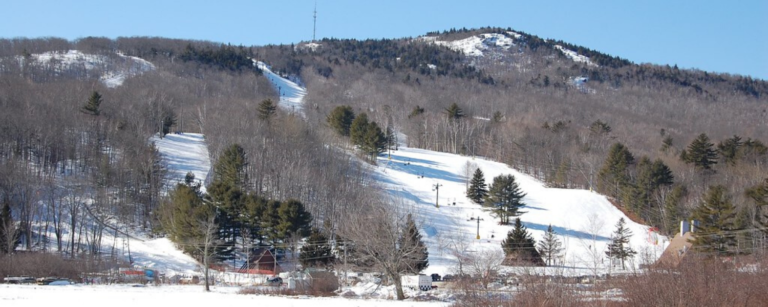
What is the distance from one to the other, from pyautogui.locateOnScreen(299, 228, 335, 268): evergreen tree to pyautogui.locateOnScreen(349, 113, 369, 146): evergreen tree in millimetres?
37897

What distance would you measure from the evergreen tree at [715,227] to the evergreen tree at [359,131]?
4386 cm

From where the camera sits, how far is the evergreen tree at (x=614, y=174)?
75.2 m

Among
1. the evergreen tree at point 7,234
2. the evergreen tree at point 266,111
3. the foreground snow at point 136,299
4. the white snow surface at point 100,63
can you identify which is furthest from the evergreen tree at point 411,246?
the white snow surface at point 100,63

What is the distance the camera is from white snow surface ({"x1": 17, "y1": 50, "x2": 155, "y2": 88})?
467 ft

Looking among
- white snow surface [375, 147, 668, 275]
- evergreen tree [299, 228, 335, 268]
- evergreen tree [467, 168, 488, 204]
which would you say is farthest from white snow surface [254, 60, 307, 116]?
evergreen tree [299, 228, 335, 268]

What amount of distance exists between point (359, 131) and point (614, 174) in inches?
1208

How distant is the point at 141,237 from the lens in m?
56.8

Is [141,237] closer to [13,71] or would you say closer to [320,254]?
[320,254]

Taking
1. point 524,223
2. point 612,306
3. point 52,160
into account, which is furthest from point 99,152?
point 612,306

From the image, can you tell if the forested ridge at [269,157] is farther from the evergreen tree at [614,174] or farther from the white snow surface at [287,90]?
the white snow surface at [287,90]

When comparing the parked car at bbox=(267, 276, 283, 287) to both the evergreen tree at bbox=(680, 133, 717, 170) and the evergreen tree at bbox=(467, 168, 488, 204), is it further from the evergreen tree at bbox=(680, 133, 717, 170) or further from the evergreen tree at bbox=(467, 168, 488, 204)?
the evergreen tree at bbox=(680, 133, 717, 170)

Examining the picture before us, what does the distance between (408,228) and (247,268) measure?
15.1 metres

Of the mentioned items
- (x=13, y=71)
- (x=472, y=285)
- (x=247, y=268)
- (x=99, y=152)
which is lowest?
(x=247, y=268)

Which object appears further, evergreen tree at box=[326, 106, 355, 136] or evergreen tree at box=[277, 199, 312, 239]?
evergreen tree at box=[326, 106, 355, 136]
